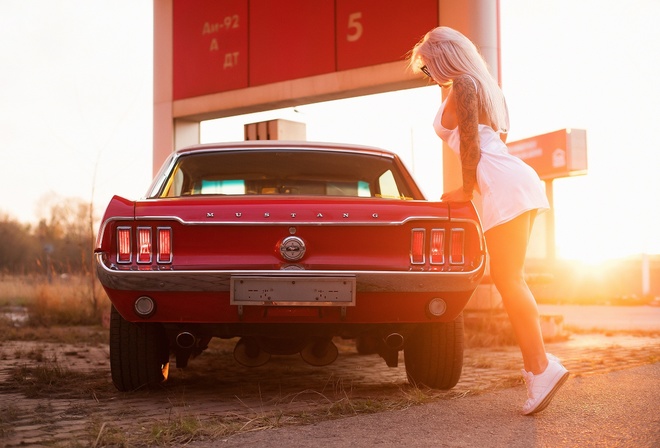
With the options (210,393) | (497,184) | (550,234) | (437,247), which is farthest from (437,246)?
(550,234)

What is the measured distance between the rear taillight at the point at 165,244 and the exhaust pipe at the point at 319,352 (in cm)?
124

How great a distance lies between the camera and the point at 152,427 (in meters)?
3.29

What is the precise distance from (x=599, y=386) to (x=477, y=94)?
1.88 metres

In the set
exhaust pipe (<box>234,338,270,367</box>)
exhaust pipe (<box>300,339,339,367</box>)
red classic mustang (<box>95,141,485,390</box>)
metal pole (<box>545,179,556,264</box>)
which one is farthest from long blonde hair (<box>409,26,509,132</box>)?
metal pole (<box>545,179,556,264</box>)

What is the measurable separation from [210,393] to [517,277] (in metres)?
1.89

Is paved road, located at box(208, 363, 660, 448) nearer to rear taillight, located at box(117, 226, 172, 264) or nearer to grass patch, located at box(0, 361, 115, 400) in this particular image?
rear taillight, located at box(117, 226, 172, 264)

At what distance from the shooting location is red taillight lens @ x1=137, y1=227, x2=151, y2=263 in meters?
3.84

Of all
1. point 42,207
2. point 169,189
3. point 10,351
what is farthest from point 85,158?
point 42,207

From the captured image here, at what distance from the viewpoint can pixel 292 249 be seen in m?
3.84

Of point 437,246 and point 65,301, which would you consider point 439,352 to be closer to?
point 437,246

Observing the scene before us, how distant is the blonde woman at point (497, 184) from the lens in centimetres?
379

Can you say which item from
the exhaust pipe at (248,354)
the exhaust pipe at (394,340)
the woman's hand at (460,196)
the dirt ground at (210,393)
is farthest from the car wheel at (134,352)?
the woman's hand at (460,196)

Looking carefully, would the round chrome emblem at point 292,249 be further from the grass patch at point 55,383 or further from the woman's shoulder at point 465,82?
the grass patch at point 55,383

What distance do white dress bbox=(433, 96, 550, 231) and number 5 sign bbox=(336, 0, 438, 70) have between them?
5517 mm
